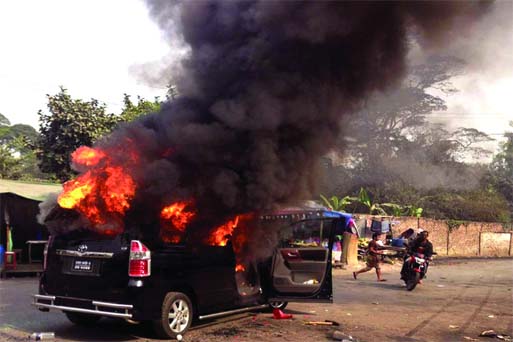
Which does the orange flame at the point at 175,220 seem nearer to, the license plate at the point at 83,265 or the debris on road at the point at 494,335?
the license plate at the point at 83,265

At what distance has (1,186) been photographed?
14.4m

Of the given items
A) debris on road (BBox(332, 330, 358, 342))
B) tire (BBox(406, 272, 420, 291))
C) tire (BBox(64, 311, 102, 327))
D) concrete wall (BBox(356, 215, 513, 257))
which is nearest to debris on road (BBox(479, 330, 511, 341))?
debris on road (BBox(332, 330, 358, 342))

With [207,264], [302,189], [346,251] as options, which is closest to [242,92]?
[302,189]

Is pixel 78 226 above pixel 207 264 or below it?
above

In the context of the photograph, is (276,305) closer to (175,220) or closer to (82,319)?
(175,220)

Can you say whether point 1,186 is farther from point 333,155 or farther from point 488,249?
point 488,249

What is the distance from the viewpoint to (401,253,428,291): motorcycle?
41.2 ft

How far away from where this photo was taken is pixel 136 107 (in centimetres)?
1831

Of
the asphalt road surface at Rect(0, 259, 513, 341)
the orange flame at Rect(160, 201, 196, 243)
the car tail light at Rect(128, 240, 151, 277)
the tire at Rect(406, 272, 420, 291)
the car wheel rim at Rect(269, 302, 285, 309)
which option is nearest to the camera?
the car tail light at Rect(128, 240, 151, 277)

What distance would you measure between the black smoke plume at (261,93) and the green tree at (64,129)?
29.3 ft

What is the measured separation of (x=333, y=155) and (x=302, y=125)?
62.5 inches

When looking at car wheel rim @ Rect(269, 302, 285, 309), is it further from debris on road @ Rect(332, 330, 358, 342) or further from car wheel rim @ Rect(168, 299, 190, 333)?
car wheel rim @ Rect(168, 299, 190, 333)

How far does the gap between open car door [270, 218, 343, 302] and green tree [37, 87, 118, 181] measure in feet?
33.5

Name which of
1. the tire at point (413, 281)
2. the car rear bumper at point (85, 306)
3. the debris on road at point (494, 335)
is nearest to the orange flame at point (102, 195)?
the car rear bumper at point (85, 306)
